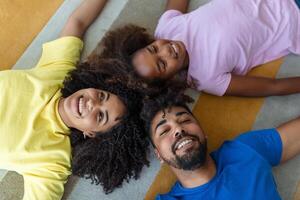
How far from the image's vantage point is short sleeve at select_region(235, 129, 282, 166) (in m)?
1.22

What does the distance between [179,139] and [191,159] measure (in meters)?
0.07

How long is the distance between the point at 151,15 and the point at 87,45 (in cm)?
32

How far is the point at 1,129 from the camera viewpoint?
130cm

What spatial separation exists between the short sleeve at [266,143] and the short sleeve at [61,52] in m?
0.72

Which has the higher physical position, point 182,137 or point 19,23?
point 19,23

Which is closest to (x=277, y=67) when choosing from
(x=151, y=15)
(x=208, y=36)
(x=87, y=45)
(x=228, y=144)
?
(x=208, y=36)

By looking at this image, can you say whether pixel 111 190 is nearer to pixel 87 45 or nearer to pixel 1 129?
pixel 1 129

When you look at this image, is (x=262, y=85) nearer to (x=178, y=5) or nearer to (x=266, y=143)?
(x=266, y=143)

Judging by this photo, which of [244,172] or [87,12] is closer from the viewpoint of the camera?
[244,172]

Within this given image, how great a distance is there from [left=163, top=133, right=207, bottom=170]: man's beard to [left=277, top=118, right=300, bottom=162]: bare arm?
0.31 metres

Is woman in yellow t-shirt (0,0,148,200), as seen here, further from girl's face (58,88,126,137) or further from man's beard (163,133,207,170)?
man's beard (163,133,207,170)

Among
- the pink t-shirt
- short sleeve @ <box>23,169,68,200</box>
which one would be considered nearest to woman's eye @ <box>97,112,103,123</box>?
short sleeve @ <box>23,169,68,200</box>

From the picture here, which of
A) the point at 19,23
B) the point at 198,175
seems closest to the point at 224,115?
the point at 198,175

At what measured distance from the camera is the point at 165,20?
1.51 metres
